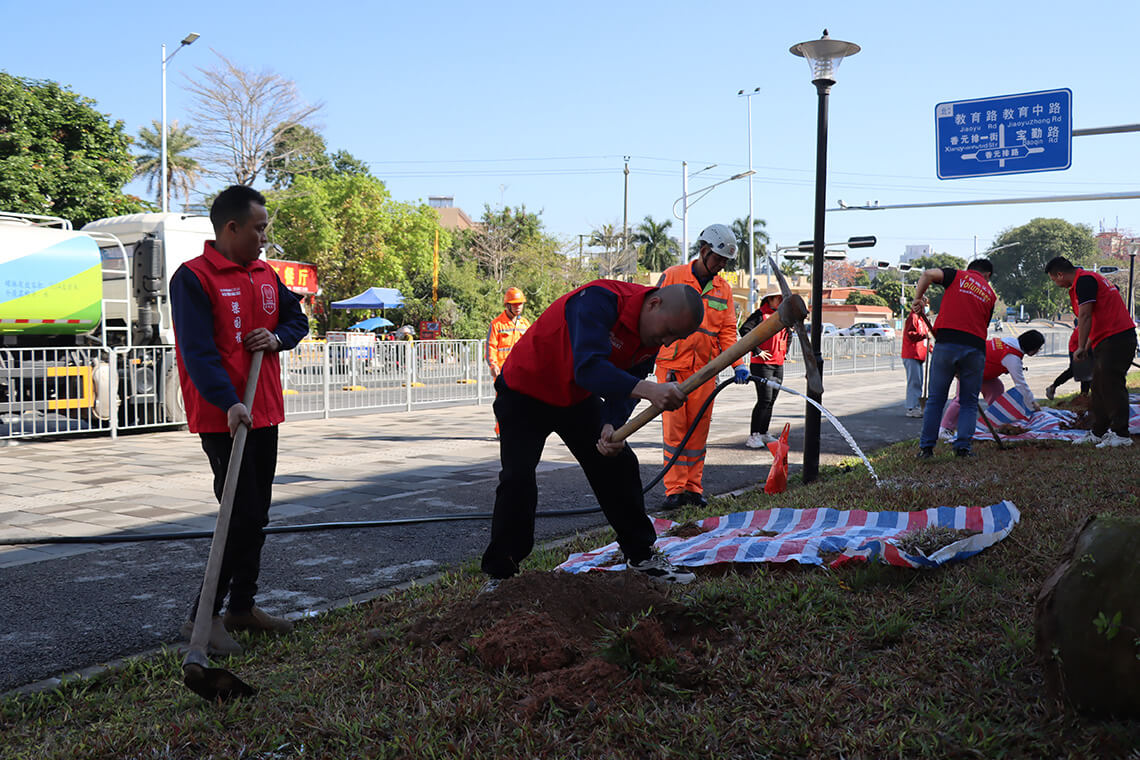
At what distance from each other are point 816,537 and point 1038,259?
4006 inches

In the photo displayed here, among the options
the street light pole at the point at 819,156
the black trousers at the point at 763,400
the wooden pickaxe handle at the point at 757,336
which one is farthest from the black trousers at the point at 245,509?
the black trousers at the point at 763,400

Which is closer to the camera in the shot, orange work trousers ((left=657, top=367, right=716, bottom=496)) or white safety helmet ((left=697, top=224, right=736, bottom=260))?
white safety helmet ((left=697, top=224, right=736, bottom=260))

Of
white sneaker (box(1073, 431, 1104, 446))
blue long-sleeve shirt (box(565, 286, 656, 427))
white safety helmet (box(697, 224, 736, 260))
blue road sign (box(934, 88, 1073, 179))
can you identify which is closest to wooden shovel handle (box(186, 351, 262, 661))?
blue long-sleeve shirt (box(565, 286, 656, 427))

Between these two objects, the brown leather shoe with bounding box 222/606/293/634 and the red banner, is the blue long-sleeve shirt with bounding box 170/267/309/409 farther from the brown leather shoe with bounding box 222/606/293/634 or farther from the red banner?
the red banner

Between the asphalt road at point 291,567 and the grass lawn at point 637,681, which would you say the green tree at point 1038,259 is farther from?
the grass lawn at point 637,681

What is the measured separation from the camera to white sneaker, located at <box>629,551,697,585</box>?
14.0ft

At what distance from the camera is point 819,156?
776 centimetres

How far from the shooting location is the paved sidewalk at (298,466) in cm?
656

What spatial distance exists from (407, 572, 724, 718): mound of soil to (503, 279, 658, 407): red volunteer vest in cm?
76

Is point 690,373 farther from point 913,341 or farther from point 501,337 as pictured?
point 913,341

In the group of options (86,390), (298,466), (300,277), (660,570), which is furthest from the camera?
(300,277)

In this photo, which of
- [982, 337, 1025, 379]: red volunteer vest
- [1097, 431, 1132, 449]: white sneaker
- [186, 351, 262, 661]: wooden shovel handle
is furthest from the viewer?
[982, 337, 1025, 379]: red volunteer vest

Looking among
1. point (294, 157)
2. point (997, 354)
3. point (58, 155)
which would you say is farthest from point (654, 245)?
point (997, 354)

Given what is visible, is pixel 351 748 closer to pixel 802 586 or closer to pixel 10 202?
pixel 802 586
